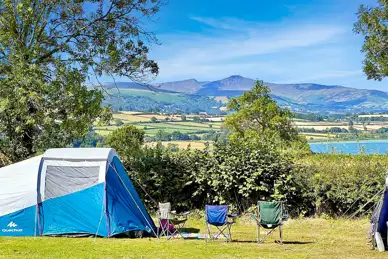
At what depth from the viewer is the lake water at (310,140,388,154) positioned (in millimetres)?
12758

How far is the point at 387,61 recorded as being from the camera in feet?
47.2

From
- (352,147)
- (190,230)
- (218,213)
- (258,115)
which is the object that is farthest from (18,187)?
(258,115)

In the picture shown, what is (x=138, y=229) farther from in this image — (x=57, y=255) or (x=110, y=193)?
(x=57, y=255)

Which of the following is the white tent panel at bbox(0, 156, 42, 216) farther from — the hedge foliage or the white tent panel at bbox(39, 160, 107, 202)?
the hedge foliage

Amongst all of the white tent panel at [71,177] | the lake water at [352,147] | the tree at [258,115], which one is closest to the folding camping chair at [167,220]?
the white tent panel at [71,177]

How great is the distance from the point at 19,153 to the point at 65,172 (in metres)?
4.76

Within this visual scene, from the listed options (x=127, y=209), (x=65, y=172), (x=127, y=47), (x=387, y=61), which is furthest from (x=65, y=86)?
(x=387, y=61)

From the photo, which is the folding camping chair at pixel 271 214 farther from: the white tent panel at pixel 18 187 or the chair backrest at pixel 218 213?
the white tent panel at pixel 18 187

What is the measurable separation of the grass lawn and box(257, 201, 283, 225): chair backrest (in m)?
0.49

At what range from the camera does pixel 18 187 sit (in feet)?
31.5

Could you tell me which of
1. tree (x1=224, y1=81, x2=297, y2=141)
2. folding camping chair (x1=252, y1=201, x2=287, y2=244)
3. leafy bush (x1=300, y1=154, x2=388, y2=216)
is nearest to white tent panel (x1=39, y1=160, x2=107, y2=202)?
folding camping chair (x1=252, y1=201, x2=287, y2=244)

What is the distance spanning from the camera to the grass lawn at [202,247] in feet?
24.9

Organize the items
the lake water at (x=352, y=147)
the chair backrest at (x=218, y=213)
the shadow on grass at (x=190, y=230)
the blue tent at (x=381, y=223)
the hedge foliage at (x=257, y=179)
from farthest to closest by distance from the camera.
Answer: the lake water at (x=352, y=147), the hedge foliage at (x=257, y=179), the shadow on grass at (x=190, y=230), the chair backrest at (x=218, y=213), the blue tent at (x=381, y=223)

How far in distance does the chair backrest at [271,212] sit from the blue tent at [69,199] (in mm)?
2641
